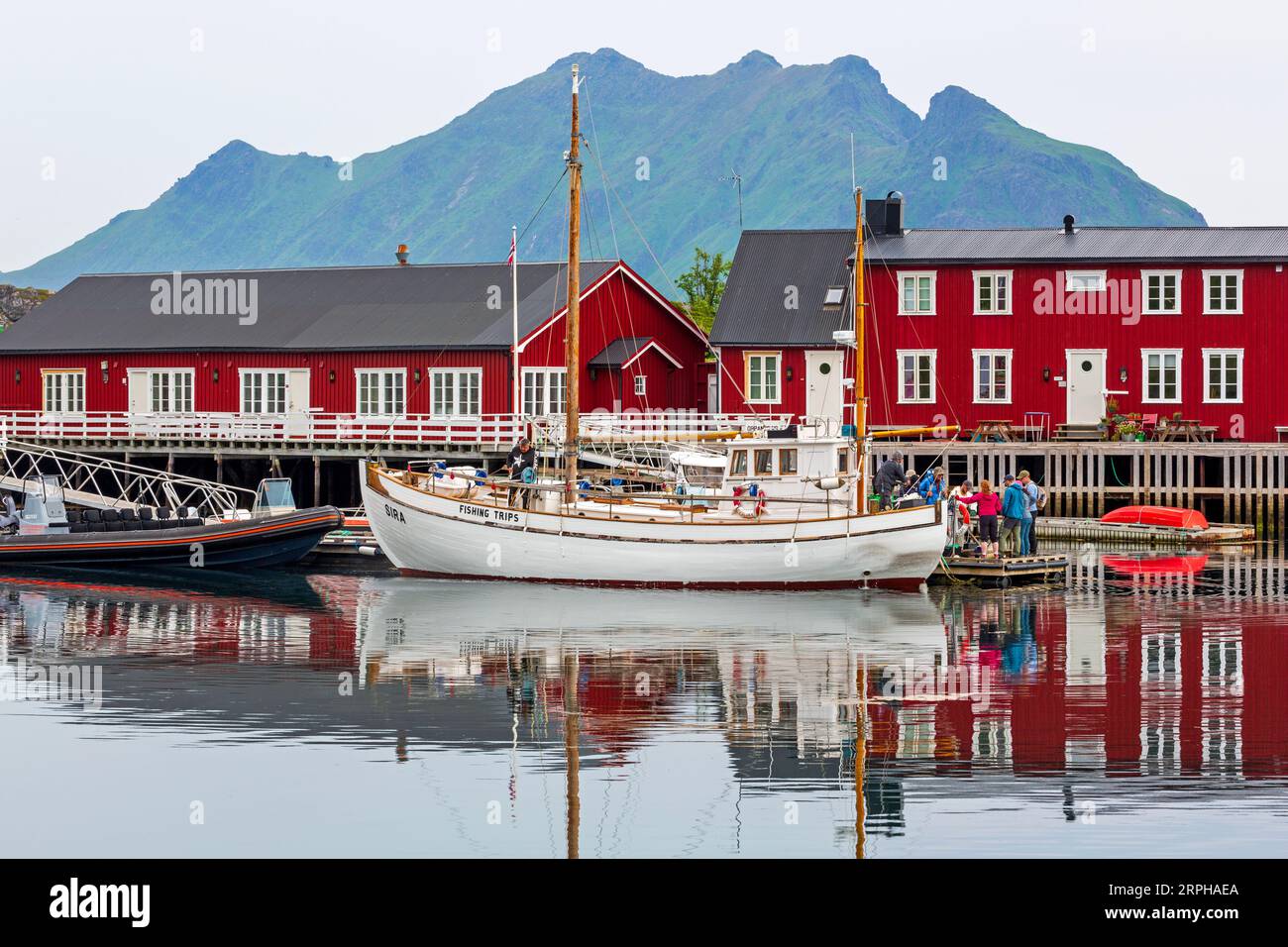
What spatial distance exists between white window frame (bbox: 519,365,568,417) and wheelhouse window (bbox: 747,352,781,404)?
613 cm

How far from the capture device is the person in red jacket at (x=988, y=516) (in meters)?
34.7

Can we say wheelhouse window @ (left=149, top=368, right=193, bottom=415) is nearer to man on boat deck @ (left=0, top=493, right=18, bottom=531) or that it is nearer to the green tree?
man on boat deck @ (left=0, top=493, right=18, bottom=531)

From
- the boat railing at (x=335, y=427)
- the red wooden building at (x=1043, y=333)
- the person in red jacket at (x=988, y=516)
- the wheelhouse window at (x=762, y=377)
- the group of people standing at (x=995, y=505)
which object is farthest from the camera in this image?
the wheelhouse window at (x=762, y=377)

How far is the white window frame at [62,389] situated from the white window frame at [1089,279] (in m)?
34.5

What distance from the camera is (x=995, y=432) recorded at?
5106cm

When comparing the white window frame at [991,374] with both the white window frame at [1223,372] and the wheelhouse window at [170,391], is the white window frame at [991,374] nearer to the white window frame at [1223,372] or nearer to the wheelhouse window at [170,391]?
the white window frame at [1223,372]

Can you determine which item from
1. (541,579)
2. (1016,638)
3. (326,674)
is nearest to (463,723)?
(326,674)

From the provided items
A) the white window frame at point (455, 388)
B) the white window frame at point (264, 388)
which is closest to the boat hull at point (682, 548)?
the white window frame at point (455, 388)

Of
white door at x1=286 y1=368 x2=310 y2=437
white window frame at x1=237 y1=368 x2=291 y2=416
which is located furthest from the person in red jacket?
white window frame at x1=237 y1=368 x2=291 y2=416

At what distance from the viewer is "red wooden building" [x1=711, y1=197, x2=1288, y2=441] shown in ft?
171

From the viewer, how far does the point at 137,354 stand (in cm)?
5912

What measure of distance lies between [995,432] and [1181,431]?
546 centimetres
